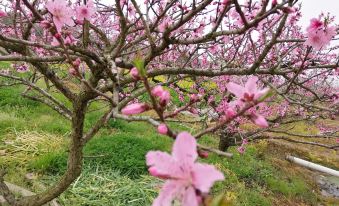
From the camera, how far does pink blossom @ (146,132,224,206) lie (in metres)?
0.67

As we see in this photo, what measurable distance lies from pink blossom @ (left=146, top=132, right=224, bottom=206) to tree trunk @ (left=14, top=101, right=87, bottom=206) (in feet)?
5.71

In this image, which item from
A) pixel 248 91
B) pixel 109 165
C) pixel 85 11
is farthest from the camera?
pixel 109 165

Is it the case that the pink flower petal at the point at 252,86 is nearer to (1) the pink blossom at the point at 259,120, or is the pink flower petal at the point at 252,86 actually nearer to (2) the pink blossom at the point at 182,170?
(1) the pink blossom at the point at 259,120

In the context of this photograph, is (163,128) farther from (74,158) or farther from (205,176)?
(74,158)

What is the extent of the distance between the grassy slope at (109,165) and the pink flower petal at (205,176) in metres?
2.84

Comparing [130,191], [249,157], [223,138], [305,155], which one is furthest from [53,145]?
[305,155]

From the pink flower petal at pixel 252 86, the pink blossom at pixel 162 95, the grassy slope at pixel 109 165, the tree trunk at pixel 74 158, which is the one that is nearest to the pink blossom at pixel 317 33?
the pink flower petal at pixel 252 86

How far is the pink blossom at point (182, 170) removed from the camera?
67cm

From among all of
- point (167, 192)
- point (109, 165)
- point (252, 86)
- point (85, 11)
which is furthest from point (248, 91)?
point (109, 165)

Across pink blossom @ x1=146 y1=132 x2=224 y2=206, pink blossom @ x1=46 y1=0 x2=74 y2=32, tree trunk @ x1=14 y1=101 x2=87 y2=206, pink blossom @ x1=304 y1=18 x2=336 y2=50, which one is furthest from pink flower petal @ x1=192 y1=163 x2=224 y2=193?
tree trunk @ x1=14 y1=101 x2=87 y2=206

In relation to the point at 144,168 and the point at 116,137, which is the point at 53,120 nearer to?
the point at 116,137

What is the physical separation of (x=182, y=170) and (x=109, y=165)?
14.5ft

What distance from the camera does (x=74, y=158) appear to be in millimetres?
2533

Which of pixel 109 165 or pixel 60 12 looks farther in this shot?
pixel 109 165
